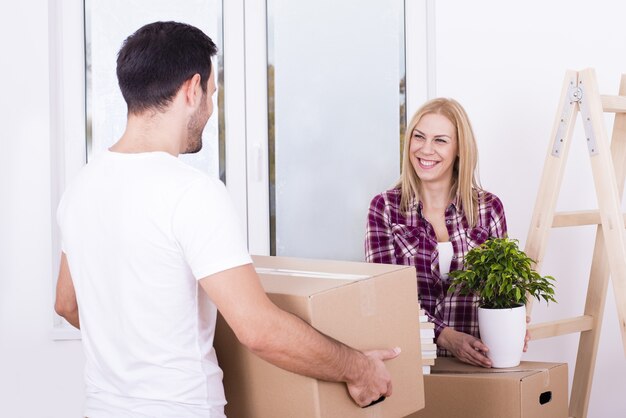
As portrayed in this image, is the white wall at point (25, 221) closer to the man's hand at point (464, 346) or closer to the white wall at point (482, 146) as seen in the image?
the white wall at point (482, 146)

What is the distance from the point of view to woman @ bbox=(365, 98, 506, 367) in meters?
2.29

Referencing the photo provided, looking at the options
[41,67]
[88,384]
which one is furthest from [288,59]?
[88,384]

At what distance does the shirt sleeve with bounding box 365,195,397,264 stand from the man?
92cm

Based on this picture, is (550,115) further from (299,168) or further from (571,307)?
(299,168)

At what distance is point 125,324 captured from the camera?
4.29 feet

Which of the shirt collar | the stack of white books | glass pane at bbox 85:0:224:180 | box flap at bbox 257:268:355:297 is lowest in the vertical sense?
the stack of white books

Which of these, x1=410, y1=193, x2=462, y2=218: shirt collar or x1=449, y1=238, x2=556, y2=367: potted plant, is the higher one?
x1=410, y1=193, x2=462, y2=218: shirt collar

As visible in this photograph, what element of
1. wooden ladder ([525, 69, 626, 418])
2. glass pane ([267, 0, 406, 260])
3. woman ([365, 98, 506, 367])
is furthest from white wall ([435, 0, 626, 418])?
woman ([365, 98, 506, 367])

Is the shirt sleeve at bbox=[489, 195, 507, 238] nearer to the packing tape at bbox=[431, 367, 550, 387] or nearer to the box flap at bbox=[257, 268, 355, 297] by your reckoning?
the packing tape at bbox=[431, 367, 550, 387]

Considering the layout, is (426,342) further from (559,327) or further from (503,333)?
(559,327)

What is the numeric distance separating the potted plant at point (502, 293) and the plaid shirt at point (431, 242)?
23cm

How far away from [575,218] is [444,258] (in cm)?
47

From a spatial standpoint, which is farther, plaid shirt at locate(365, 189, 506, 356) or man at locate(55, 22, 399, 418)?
plaid shirt at locate(365, 189, 506, 356)

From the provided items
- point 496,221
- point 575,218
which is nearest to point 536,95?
point 575,218
